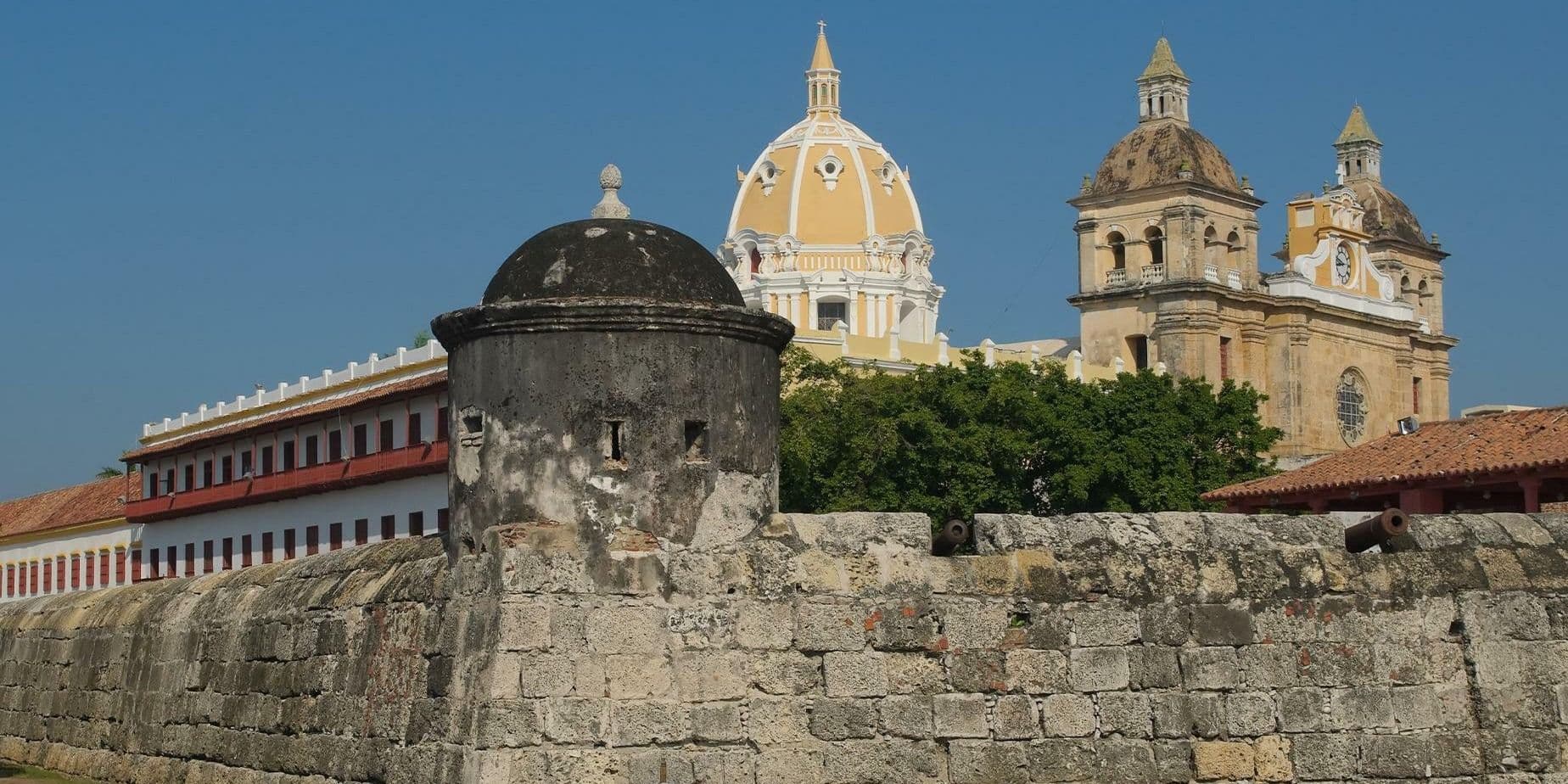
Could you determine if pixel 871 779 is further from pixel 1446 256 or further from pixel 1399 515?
pixel 1446 256

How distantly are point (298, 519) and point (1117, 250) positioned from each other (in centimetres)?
3822

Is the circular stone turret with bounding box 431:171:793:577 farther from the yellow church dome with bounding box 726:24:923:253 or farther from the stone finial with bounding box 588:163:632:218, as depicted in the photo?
the yellow church dome with bounding box 726:24:923:253

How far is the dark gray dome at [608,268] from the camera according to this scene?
11.5 m

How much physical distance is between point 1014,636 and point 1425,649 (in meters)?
2.20

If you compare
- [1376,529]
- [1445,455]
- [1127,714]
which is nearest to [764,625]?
[1127,714]

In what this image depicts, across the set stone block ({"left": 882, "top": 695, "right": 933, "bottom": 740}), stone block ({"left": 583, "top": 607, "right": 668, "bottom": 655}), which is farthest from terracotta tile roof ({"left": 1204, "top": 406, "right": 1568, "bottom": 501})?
stone block ({"left": 583, "top": 607, "right": 668, "bottom": 655})

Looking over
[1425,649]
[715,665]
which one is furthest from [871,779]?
[1425,649]

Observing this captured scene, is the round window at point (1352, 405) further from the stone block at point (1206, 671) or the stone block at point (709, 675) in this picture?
the stone block at point (709, 675)

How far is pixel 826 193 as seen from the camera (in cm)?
9762

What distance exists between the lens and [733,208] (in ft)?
328

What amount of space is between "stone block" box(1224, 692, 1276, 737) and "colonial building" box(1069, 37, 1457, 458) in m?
66.6

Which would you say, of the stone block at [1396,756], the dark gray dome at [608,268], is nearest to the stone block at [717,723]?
the dark gray dome at [608,268]

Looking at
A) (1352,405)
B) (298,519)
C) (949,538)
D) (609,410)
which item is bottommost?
(949,538)

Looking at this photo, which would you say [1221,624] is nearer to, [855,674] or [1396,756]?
[1396,756]
